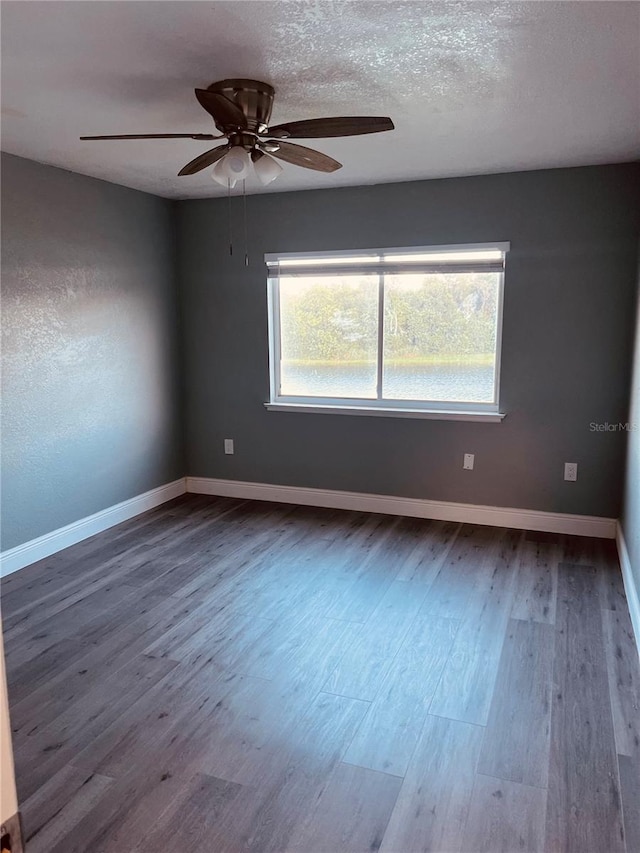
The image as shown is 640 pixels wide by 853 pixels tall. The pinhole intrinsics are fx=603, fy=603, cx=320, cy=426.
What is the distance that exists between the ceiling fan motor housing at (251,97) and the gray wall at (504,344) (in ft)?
6.26

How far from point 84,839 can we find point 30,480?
2309 mm

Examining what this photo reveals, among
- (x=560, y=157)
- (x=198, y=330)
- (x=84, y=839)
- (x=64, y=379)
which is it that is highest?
(x=560, y=157)

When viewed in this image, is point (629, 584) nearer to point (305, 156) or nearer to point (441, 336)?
point (441, 336)

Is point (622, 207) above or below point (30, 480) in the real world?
above

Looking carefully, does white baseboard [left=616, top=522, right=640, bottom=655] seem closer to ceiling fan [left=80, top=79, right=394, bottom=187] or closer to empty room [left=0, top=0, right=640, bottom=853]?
empty room [left=0, top=0, right=640, bottom=853]

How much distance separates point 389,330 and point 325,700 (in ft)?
9.01

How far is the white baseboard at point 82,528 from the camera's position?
11.5ft

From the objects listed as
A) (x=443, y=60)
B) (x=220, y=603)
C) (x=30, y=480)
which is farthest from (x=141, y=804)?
(x=443, y=60)

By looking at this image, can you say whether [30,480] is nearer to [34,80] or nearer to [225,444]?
[225,444]

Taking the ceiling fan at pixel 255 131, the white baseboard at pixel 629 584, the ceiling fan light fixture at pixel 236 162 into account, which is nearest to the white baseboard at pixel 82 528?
the ceiling fan at pixel 255 131

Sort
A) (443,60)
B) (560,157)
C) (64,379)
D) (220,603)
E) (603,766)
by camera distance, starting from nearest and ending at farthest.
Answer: (603,766)
(443,60)
(220,603)
(560,157)
(64,379)

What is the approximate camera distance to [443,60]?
7.08 feet

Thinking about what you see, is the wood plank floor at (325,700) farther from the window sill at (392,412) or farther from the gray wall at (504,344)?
the window sill at (392,412)

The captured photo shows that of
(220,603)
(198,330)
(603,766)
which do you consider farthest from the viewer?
(198,330)
